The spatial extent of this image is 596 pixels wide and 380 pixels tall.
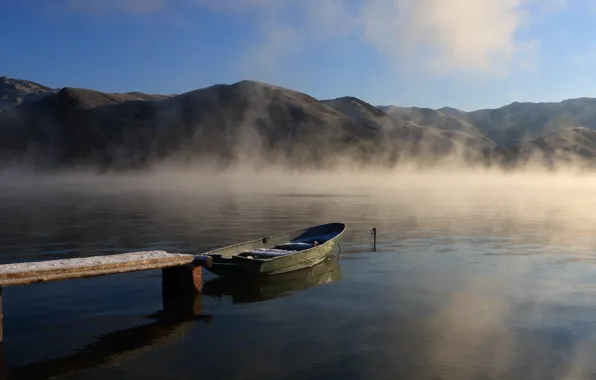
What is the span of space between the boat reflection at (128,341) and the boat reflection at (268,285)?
5.07 ft

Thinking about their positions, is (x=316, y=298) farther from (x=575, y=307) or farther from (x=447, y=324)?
(x=575, y=307)

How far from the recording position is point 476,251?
3172cm

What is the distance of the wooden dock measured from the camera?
49.3 ft

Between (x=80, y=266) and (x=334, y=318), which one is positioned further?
(x=334, y=318)

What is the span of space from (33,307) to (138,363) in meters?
6.69

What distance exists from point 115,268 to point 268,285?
671 centimetres

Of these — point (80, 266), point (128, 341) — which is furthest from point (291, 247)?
point (128, 341)

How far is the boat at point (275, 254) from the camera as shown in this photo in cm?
2109

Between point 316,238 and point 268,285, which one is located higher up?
point 316,238

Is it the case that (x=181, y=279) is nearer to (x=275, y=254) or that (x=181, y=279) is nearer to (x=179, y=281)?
(x=179, y=281)

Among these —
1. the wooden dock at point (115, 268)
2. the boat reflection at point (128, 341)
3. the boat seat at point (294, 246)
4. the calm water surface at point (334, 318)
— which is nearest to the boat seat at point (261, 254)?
the calm water surface at point (334, 318)

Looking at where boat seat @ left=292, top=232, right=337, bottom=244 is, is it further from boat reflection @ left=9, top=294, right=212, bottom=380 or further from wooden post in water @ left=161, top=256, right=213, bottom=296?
boat reflection @ left=9, top=294, right=212, bottom=380

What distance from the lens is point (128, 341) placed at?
15109 millimetres

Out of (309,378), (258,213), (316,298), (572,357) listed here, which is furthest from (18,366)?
(258,213)
